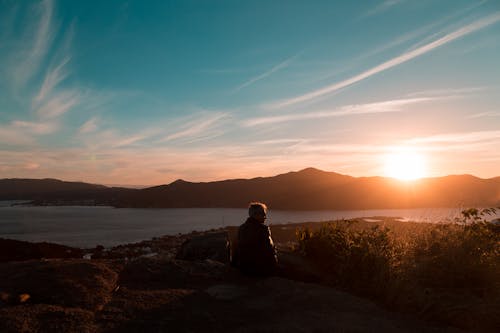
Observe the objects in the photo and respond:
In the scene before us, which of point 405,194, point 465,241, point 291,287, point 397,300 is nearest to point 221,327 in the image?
point 291,287

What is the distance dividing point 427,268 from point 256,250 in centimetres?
353

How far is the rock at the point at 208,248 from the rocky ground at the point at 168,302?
1.69 metres

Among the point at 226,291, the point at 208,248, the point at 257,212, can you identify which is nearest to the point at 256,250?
the point at 257,212

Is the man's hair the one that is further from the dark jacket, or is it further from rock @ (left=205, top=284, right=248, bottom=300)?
rock @ (left=205, top=284, right=248, bottom=300)

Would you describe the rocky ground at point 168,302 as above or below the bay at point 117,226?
above

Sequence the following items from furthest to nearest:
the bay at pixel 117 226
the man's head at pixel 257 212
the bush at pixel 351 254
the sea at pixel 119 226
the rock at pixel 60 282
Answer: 1. the bay at pixel 117 226
2. the sea at pixel 119 226
3. the man's head at pixel 257 212
4. the bush at pixel 351 254
5. the rock at pixel 60 282

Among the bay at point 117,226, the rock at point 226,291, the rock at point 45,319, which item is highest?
the rock at point 45,319

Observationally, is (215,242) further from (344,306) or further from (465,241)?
(465,241)

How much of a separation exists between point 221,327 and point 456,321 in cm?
388

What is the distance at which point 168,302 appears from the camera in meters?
5.87

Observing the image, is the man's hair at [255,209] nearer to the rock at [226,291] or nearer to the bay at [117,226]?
the rock at [226,291]

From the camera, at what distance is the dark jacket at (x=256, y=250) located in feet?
25.0

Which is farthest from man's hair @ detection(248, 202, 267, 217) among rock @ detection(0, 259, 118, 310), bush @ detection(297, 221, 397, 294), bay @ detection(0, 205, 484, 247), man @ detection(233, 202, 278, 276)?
bay @ detection(0, 205, 484, 247)

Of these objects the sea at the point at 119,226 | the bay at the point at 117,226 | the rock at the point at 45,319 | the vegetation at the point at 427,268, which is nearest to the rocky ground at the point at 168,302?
the rock at the point at 45,319
